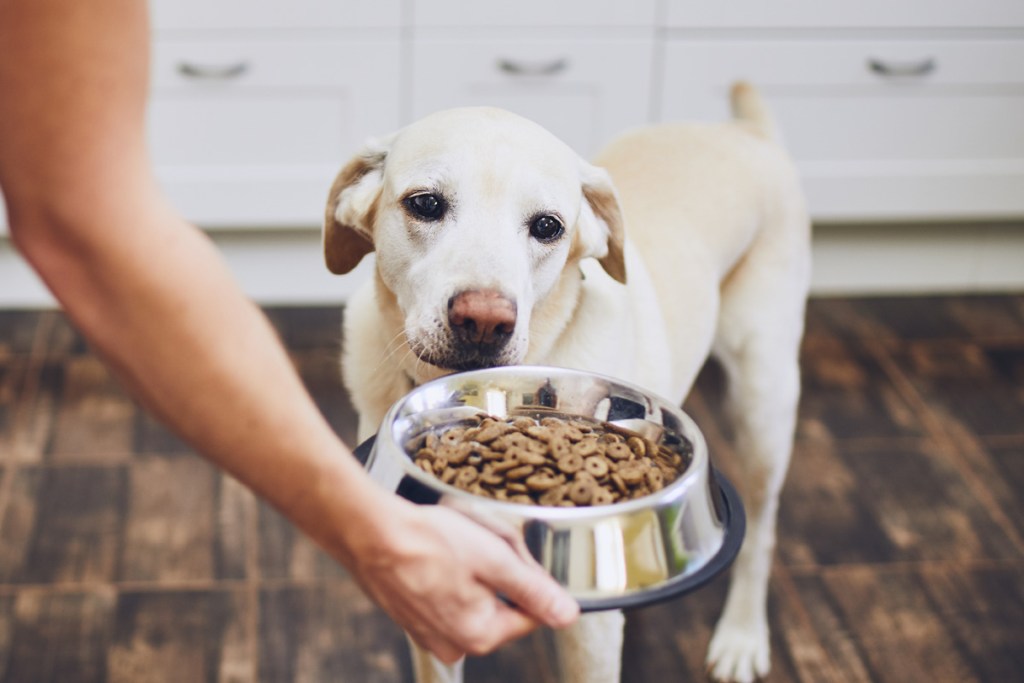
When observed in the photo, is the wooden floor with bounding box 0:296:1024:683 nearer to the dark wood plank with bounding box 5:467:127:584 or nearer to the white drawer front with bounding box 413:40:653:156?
the dark wood plank with bounding box 5:467:127:584

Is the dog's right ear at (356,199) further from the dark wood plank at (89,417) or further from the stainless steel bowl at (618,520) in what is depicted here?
the dark wood plank at (89,417)

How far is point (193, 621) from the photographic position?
1.92 metres

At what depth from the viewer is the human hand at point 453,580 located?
78 cm

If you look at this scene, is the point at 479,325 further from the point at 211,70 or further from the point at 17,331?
the point at 17,331

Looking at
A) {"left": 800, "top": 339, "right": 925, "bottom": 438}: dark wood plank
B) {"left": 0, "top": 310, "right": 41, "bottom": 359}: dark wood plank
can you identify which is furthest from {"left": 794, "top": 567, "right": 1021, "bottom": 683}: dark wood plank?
{"left": 0, "top": 310, "right": 41, "bottom": 359}: dark wood plank

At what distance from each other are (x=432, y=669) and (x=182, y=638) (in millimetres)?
544

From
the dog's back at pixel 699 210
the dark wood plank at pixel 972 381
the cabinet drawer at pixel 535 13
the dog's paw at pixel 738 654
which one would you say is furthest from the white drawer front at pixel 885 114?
the dog's paw at pixel 738 654

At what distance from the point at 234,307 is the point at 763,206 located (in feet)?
4.21

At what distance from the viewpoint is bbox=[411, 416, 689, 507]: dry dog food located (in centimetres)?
91

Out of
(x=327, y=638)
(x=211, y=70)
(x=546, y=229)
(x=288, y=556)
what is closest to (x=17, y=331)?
(x=211, y=70)

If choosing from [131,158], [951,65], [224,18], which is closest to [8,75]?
[131,158]

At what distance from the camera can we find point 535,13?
2691 millimetres

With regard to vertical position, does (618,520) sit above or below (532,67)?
above

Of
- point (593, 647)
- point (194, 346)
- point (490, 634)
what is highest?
point (194, 346)
